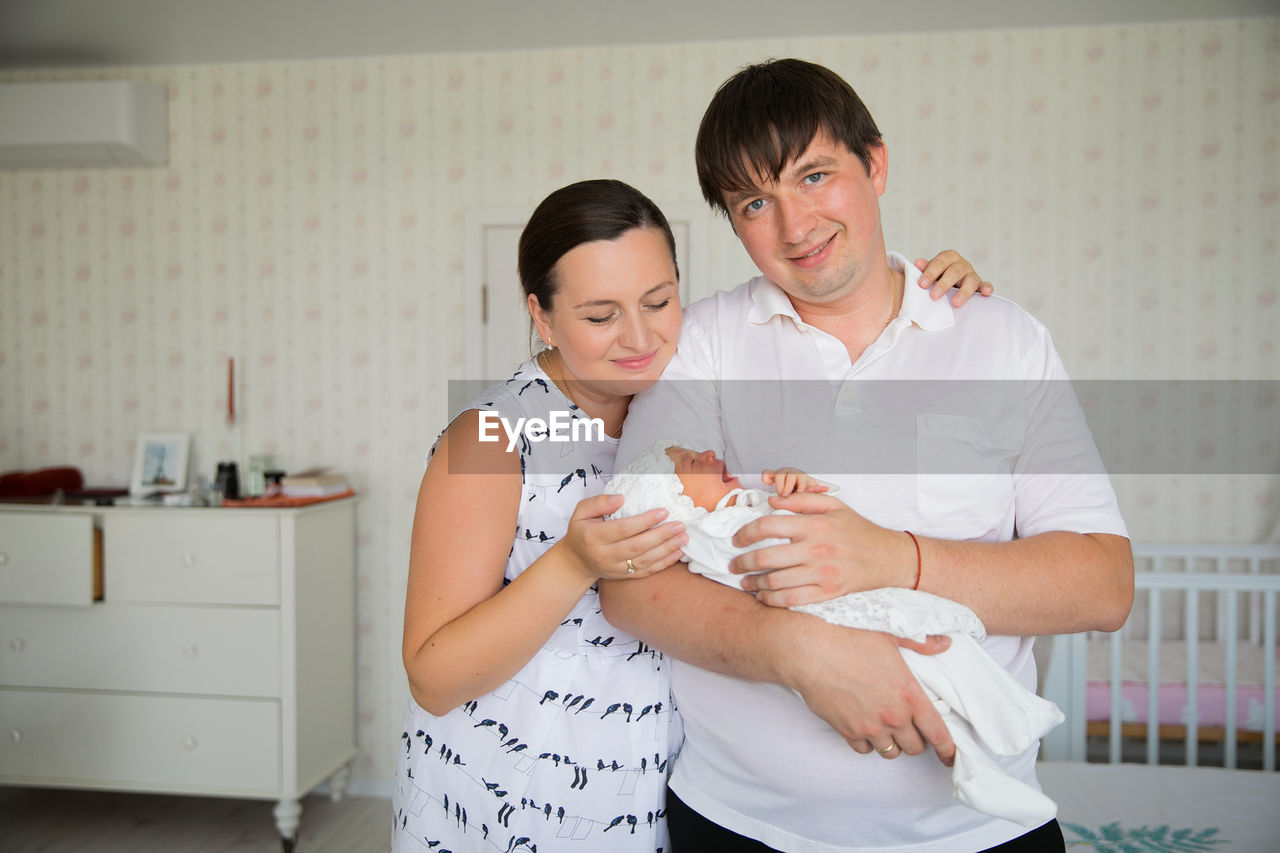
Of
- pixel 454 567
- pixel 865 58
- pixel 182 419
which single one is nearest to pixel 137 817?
pixel 182 419

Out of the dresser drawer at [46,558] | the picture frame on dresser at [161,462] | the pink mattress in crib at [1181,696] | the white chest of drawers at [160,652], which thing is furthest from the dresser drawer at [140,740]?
the pink mattress in crib at [1181,696]

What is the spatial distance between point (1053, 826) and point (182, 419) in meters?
3.44

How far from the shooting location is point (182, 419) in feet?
11.3

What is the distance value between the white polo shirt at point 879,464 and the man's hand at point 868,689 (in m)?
0.09

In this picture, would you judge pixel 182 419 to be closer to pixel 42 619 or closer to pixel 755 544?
pixel 42 619

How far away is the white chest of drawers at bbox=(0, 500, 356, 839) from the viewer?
9.33ft

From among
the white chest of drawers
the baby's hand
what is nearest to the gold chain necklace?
the baby's hand

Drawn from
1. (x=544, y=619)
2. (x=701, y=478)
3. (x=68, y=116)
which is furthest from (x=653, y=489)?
(x=68, y=116)

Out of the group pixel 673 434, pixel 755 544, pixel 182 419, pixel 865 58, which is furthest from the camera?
pixel 182 419

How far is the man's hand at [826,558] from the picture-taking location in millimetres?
956

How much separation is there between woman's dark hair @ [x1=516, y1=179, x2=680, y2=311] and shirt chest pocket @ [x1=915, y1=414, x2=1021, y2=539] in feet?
1.47

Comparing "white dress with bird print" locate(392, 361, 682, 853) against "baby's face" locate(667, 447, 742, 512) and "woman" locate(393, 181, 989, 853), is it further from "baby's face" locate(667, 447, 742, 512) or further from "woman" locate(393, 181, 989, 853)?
"baby's face" locate(667, 447, 742, 512)

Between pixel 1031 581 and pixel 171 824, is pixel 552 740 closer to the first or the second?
pixel 1031 581

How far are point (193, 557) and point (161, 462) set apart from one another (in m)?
0.70
